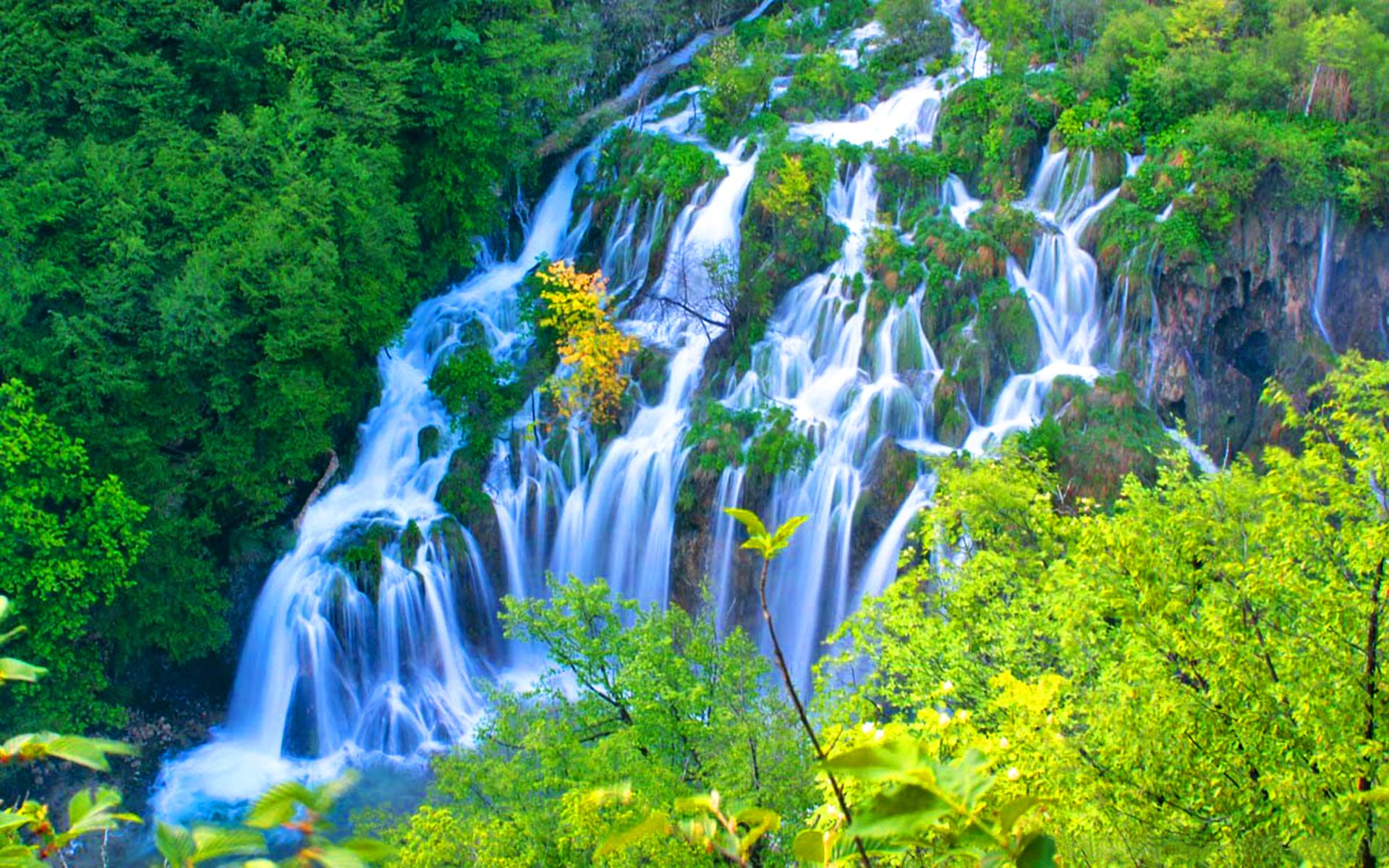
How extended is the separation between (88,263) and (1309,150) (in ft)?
77.3

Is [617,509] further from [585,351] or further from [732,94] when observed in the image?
[732,94]

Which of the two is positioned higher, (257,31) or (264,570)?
(257,31)

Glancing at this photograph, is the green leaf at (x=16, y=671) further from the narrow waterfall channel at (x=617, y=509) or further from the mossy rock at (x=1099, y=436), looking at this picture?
the mossy rock at (x=1099, y=436)

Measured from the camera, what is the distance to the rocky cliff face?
62.2 ft

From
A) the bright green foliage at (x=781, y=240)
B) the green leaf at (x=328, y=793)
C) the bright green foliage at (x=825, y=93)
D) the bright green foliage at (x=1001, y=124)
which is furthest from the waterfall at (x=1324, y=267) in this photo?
the green leaf at (x=328, y=793)

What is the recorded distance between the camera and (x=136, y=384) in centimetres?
1723

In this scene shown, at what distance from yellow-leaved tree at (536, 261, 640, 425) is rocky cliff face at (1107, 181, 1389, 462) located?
403 inches

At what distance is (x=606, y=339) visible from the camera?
68.0ft

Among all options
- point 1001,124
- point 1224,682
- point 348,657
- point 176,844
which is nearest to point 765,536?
point 176,844

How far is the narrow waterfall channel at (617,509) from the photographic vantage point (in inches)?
722

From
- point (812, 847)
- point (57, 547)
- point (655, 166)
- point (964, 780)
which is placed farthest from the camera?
point (655, 166)

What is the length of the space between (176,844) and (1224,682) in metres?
6.17

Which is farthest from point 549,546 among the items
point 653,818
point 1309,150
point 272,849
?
point 653,818

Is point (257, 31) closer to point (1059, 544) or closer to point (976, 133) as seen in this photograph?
point (976, 133)
